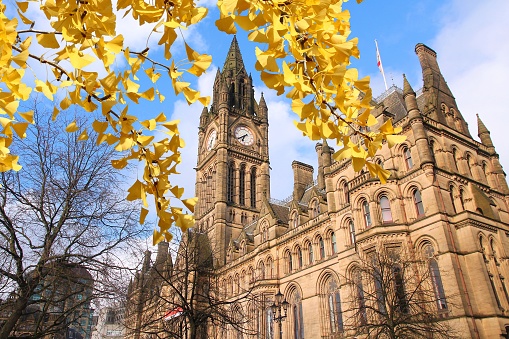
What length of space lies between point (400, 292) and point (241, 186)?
113 ft

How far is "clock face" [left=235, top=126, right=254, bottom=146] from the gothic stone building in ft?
55.2

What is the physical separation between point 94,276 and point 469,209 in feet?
71.6

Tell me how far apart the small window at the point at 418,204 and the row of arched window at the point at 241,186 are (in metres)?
30.7

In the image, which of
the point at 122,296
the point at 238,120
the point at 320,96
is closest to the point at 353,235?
the point at 122,296

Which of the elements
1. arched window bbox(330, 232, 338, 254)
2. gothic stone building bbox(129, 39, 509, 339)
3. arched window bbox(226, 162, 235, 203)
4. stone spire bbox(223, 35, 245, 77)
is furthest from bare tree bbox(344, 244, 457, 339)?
stone spire bbox(223, 35, 245, 77)

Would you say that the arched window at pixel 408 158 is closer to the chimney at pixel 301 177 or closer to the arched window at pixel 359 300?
the arched window at pixel 359 300

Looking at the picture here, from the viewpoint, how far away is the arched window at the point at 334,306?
26.2 m

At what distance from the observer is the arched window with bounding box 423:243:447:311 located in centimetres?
2019

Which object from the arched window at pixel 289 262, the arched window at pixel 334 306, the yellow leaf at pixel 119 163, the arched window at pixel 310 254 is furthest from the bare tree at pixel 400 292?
the yellow leaf at pixel 119 163

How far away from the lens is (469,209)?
23.8 meters

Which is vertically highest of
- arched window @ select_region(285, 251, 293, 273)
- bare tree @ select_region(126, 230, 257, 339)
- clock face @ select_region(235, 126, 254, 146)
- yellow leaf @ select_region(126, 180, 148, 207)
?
clock face @ select_region(235, 126, 254, 146)

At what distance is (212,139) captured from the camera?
59031 mm

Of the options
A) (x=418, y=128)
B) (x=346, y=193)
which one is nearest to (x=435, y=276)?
(x=418, y=128)

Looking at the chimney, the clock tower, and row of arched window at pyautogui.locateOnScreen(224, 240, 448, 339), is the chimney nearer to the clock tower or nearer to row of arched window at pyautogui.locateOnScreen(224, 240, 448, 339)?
the clock tower
